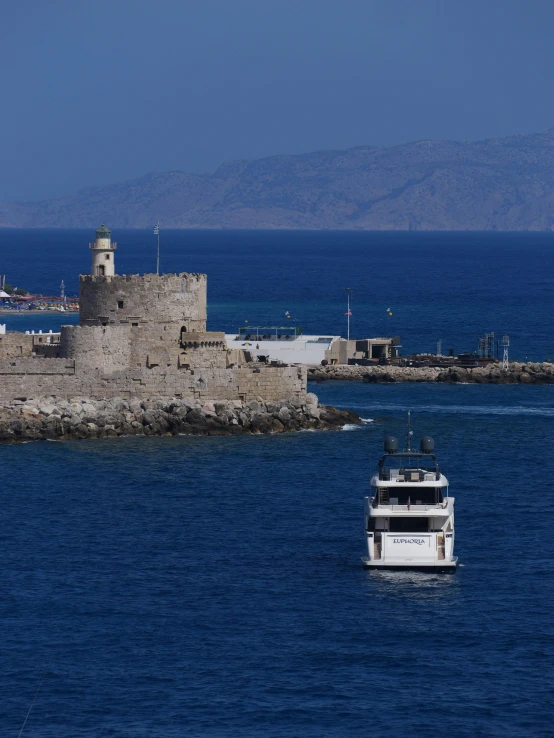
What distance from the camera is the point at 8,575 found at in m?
39.1

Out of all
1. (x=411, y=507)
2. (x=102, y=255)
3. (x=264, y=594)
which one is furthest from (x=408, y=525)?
(x=102, y=255)

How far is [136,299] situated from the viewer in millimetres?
62281

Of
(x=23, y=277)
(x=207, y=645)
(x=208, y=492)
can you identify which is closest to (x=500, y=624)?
(x=207, y=645)

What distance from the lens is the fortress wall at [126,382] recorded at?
6050cm

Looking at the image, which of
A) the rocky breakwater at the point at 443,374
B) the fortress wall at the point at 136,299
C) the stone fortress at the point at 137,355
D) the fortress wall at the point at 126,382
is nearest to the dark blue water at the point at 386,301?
the rocky breakwater at the point at 443,374

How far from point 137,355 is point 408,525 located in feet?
79.2

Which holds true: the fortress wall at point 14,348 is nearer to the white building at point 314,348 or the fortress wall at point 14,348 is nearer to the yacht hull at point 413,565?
the white building at point 314,348

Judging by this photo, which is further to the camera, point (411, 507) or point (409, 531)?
point (409, 531)

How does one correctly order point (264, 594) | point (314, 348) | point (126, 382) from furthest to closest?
point (314, 348), point (126, 382), point (264, 594)

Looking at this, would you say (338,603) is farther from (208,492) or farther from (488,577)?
(208,492)

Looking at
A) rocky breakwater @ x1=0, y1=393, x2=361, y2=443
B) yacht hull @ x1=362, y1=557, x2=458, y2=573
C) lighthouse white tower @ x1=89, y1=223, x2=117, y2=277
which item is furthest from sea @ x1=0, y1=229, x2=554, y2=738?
lighthouse white tower @ x1=89, y1=223, x2=117, y2=277

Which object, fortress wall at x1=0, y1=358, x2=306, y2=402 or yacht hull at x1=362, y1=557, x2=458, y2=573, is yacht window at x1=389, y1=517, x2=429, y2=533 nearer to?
yacht hull at x1=362, y1=557, x2=458, y2=573

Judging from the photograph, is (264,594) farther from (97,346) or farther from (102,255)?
(102,255)

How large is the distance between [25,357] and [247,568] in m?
23.3
